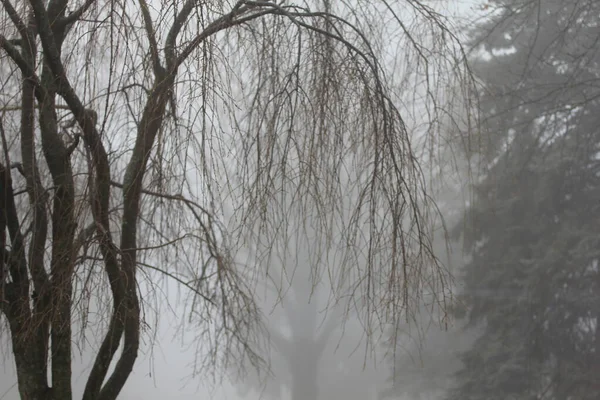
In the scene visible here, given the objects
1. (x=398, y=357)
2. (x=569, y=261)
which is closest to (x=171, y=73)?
(x=569, y=261)

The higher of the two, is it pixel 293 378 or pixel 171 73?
pixel 293 378

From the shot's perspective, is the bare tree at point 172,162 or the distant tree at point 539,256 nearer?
the bare tree at point 172,162

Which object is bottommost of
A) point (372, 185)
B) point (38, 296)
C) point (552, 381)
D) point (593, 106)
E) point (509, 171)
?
point (38, 296)

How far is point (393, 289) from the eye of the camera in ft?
9.17

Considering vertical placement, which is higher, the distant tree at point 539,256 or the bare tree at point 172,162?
the distant tree at point 539,256

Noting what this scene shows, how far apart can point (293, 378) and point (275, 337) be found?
101 centimetres

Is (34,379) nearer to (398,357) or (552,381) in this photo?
(552,381)

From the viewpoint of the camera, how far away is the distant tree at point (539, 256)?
32.7ft

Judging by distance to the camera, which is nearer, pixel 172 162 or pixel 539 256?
pixel 172 162

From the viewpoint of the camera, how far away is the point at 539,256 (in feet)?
34.4

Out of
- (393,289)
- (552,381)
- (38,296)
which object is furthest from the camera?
(552,381)

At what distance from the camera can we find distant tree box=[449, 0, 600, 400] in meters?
9.96

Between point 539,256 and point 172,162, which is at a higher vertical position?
point 539,256

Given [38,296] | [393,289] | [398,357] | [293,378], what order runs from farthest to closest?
[293,378]
[398,357]
[38,296]
[393,289]
